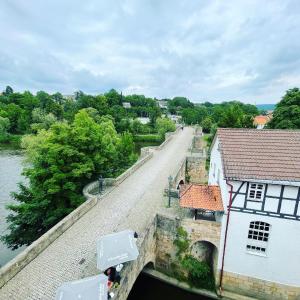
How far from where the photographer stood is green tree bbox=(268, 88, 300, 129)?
27734mm

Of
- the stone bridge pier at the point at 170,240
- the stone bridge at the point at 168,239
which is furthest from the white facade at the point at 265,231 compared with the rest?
the stone bridge pier at the point at 170,240

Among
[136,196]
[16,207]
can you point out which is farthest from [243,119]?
[16,207]

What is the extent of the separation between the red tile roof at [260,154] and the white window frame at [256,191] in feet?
1.67

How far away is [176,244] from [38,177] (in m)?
10.5

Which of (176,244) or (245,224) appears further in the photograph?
(176,244)

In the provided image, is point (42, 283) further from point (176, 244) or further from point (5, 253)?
point (5, 253)

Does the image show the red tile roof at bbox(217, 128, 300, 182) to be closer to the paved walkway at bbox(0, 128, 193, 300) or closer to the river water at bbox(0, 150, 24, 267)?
the paved walkway at bbox(0, 128, 193, 300)

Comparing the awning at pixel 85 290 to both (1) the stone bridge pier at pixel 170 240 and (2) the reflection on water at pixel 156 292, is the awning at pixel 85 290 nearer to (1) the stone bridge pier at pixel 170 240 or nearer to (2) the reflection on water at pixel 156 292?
(1) the stone bridge pier at pixel 170 240

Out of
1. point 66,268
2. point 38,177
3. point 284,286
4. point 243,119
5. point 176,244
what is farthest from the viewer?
point 243,119

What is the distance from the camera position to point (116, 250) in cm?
888

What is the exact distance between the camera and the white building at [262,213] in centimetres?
1109

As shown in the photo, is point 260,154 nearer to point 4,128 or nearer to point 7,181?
point 7,181

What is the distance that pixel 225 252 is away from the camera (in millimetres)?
12555

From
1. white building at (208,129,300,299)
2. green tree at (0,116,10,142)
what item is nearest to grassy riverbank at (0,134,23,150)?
green tree at (0,116,10,142)
